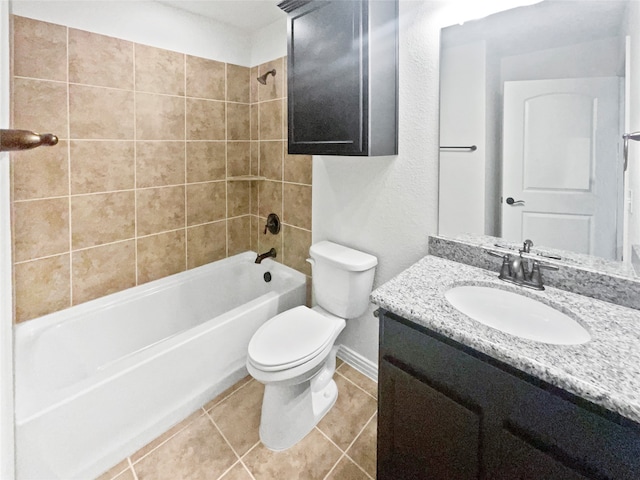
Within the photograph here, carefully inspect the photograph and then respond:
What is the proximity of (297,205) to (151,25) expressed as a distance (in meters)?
1.42

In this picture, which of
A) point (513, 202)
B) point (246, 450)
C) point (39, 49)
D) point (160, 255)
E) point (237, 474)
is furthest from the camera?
point (160, 255)

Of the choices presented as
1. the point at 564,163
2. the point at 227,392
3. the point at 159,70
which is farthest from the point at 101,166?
the point at 564,163

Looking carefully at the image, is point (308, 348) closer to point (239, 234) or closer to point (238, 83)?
point (239, 234)

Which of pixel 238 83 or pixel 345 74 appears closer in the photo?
pixel 345 74

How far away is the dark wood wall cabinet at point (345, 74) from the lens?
4.63 feet

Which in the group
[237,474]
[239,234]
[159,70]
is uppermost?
[159,70]

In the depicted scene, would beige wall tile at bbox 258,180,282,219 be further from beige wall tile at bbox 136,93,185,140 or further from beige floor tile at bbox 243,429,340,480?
beige floor tile at bbox 243,429,340,480

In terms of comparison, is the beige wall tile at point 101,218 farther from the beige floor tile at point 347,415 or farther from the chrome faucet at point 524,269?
the chrome faucet at point 524,269

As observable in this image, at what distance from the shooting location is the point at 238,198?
8.56ft

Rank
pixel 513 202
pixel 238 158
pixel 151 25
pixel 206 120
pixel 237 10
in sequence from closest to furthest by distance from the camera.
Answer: pixel 513 202
pixel 151 25
pixel 237 10
pixel 206 120
pixel 238 158

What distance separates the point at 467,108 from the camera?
138 cm

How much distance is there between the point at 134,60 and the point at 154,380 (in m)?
1.83

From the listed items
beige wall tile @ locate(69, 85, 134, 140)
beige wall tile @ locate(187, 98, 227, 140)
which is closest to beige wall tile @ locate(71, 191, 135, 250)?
beige wall tile @ locate(69, 85, 134, 140)

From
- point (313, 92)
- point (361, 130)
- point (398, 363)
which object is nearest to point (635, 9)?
point (361, 130)
